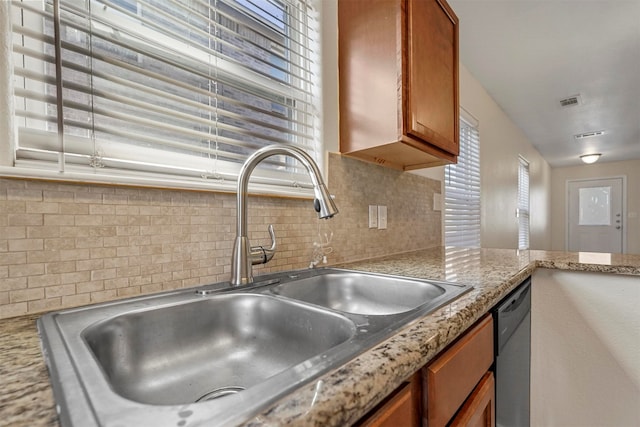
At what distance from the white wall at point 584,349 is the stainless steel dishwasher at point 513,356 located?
128 millimetres

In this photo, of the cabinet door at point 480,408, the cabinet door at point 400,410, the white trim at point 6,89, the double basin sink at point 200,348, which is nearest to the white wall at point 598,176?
the cabinet door at point 480,408

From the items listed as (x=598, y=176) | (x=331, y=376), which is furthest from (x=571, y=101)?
(x=598, y=176)

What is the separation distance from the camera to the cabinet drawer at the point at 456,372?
0.50 meters

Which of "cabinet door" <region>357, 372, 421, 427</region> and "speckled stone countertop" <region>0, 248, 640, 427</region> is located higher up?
"speckled stone countertop" <region>0, 248, 640, 427</region>

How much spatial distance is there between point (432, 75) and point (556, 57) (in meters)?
1.86

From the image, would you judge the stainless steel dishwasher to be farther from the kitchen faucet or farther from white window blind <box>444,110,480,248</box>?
white window blind <box>444,110,480,248</box>

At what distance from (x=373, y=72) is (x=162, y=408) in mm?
1228

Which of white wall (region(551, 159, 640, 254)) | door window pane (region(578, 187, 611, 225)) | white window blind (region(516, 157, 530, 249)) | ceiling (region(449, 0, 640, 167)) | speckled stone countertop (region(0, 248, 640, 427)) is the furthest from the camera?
door window pane (region(578, 187, 611, 225))

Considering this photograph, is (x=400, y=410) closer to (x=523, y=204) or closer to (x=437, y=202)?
(x=437, y=202)

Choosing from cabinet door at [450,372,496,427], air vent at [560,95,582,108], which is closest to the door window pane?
air vent at [560,95,582,108]

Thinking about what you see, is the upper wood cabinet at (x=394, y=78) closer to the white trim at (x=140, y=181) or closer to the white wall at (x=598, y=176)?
the white trim at (x=140, y=181)

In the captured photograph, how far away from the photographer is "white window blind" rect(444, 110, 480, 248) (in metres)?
2.29

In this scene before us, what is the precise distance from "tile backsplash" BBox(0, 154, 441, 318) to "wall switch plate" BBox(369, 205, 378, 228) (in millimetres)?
349

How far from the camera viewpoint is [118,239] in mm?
682
